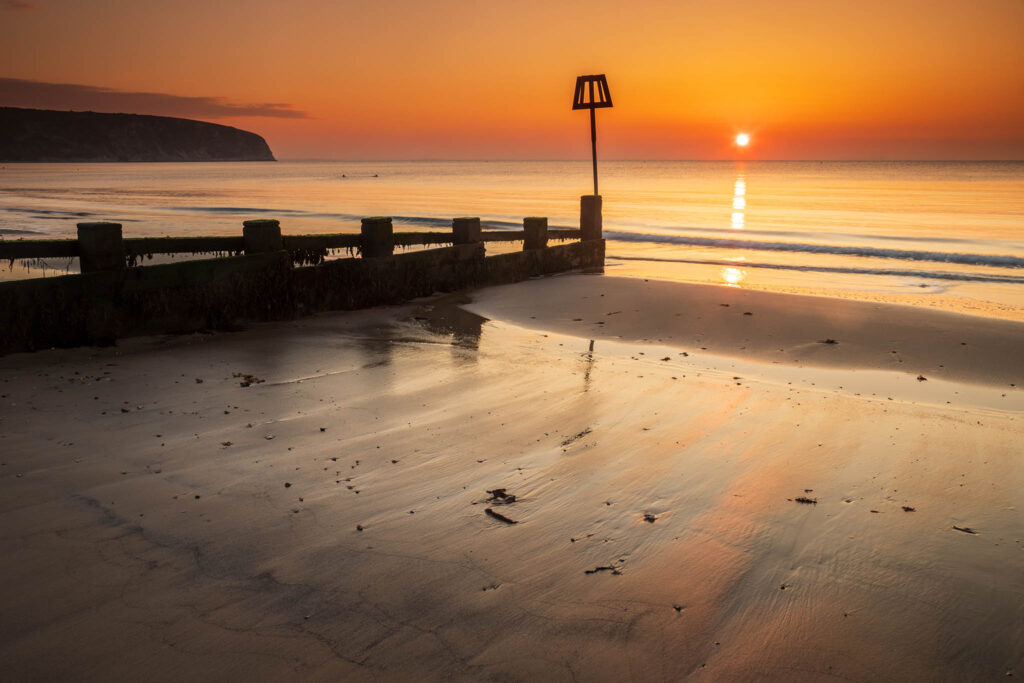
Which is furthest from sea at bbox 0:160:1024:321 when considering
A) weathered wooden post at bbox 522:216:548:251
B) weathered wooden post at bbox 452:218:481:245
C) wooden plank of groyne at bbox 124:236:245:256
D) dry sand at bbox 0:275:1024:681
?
dry sand at bbox 0:275:1024:681

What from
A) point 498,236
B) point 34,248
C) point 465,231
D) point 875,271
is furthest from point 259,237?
point 875,271

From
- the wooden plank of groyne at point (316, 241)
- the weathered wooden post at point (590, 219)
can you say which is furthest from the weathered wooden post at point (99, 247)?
the weathered wooden post at point (590, 219)

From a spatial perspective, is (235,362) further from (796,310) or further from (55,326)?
Answer: (796,310)

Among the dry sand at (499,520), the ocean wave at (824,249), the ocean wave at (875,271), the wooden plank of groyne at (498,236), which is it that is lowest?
the dry sand at (499,520)

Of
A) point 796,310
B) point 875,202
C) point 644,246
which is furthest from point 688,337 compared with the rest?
point 875,202

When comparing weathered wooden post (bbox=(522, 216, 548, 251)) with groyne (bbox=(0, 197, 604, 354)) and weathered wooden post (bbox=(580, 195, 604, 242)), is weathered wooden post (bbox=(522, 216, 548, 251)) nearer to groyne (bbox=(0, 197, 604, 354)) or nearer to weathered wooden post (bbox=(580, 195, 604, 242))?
groyne (bbox=(0, 197, 604, 354))

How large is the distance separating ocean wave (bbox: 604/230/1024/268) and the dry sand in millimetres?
15214

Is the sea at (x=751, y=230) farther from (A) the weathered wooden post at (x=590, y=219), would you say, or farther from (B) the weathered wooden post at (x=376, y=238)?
(B) the weathered wooden post at (x=376, y=238)

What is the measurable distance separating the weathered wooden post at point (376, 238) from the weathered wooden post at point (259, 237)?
1.39 meters

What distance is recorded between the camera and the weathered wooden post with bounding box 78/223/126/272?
7238mm

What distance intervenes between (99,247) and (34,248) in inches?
21.9

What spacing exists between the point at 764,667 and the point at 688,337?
633 cm

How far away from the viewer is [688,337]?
8898 millimetres

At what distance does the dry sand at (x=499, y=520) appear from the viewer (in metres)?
2.87
